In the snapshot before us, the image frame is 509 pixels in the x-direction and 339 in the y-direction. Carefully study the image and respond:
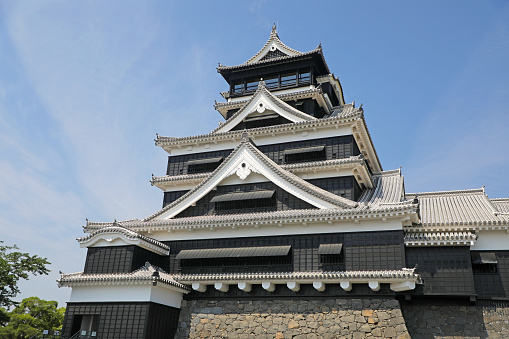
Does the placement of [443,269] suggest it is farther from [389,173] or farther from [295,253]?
[389,173]

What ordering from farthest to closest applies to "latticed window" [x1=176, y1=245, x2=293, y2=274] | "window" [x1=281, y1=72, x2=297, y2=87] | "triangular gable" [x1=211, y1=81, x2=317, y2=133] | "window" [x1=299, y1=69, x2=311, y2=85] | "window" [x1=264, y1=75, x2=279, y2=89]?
1. "window" [x1=264, y1=75, x2=279, y2=89]
2. "window" [x1=281, y1=72, x2=297, y2=87]
3. "window" [x1=299, y1=69, x2=311, y2=85]
4. "triangular gable" [x1=211, y1=81, x2=317, y2=133]
5. "latticed window" [x1=176, y1=245, x2=293, y2=274]

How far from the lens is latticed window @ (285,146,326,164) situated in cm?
2264

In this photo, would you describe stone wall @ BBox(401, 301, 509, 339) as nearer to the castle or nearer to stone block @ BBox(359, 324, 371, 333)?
the castle

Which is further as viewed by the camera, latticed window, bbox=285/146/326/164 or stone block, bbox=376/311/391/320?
latticed window, bbox=285/146/326/164

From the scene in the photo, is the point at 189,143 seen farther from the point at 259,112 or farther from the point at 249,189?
the point at 249,189

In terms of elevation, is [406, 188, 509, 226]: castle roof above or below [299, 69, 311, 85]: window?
below

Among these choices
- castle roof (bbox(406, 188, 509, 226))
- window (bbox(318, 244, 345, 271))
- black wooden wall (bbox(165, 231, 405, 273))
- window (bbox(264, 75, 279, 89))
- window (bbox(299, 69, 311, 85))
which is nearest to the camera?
black wooden wall (bbox(165, 231, 405, 273))

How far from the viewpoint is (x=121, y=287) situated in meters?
18.1

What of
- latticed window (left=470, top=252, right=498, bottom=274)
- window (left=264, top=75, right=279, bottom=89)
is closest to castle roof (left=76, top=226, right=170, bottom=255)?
window (left=264, top=75, right=279, bottom=89)

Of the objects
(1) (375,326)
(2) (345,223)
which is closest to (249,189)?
(2) (345,223)

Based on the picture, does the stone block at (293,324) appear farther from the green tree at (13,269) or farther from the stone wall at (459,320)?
the green tree at (13,269)

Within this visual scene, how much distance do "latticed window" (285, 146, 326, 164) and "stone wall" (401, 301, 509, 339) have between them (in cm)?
913

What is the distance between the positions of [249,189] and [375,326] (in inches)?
351

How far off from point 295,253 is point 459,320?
23.1ft
